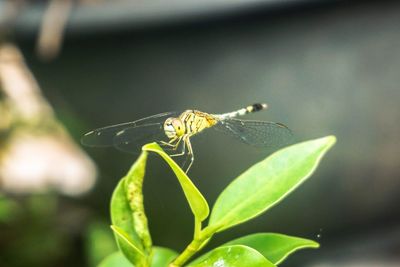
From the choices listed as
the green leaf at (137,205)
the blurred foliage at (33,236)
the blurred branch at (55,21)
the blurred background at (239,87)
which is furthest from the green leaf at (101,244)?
the green leaf at (137,205)

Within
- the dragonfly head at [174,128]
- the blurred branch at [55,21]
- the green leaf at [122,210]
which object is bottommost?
the dragonfly head at [174,128]

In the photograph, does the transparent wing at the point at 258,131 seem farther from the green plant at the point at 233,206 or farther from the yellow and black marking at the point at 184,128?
the green plant at the point at 233,206

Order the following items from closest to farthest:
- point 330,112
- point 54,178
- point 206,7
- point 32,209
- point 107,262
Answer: point 107,262
point 206,7
point 330,112
point 32,209
point 54,178

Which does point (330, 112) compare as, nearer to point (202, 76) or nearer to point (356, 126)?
point (356, 126)

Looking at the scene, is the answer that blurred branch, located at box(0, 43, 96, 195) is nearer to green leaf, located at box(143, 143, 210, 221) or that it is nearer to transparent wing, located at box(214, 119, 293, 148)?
transparent wing, located at box(214, 119, 293, 148)

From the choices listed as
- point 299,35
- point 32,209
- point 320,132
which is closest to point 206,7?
point 299,35

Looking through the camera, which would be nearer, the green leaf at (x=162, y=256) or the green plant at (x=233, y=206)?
the green plant at (x=233, y=206)

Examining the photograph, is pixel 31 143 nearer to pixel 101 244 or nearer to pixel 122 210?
pixel 101 244

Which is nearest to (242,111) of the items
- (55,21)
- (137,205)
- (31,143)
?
(55,21)

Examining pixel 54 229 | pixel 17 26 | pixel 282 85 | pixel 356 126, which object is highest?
pixel 17 26
